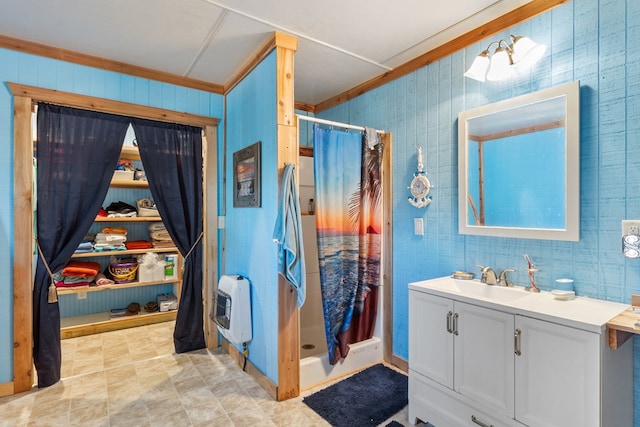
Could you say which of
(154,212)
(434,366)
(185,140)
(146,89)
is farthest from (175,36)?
(434,366)

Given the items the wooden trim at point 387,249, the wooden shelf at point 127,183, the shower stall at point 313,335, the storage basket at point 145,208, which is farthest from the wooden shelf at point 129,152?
the wooden trim at point 387,249

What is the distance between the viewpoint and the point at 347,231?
2.62m

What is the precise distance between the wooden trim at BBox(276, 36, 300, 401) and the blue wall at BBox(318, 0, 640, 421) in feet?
3.21

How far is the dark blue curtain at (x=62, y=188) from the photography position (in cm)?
245

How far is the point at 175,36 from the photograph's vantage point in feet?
7.47

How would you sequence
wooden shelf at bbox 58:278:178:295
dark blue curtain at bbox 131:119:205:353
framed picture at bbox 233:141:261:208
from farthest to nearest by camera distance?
1. wooden shelf at bbox 58:278:178:295
2. dark blue curtain at bbox 131:119:205:353
3. framed picture at bbox 233:141:261:208

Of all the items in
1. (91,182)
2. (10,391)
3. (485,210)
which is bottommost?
(10,391)

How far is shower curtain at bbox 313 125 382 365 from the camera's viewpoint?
98.7 inches

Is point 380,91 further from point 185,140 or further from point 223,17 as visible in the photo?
point 185,140

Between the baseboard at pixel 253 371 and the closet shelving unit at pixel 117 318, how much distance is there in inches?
47.4

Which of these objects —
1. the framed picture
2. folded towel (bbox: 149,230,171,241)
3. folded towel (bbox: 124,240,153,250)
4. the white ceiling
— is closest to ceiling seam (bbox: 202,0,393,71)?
the white ceiling

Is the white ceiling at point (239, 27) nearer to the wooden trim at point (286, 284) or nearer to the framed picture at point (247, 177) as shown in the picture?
the wooden trim at point (286, 284)

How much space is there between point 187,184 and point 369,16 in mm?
2067

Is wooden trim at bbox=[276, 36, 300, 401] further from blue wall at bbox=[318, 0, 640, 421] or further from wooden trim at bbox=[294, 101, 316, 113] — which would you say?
wooden trim at bbox=[294, 101, 316, 113]
